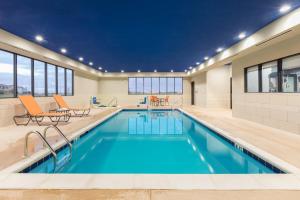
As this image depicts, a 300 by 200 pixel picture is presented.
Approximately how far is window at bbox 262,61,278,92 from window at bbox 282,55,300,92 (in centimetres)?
40

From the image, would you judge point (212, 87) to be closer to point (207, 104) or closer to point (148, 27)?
point (207, 104)

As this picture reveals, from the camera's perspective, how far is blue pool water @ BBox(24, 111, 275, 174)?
3508mm

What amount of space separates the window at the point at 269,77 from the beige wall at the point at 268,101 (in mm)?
167

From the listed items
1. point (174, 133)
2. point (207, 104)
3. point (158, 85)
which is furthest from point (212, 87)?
point (174, 133)

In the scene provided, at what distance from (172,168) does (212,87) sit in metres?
10.3

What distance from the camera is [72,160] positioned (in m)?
3.93

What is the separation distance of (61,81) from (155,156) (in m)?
8.55

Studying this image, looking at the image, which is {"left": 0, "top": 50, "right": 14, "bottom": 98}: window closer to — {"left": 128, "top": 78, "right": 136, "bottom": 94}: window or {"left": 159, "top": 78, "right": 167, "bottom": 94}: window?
{"left": 128, "top": 78, "right": 136, "bottom": 94}: window

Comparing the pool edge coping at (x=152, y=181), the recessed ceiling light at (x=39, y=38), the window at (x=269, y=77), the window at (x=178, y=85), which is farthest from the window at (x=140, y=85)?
the pool edge coping at (x=152, y=181)

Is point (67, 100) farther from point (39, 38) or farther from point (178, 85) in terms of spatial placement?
point (178, 85)

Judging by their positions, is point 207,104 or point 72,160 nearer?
point 72,160

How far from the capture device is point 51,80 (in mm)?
10273

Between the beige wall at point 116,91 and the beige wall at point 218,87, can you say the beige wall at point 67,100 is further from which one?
the beige wall at point 218,87

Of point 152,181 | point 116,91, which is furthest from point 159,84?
point 152,181
